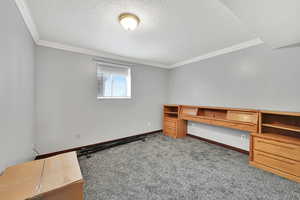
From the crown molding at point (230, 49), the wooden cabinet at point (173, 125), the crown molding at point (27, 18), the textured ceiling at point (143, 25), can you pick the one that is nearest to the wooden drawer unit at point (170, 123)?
the wooden cabinet at point (173, 125)

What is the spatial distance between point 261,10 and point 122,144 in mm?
3526

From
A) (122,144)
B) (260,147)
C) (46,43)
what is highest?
(46,43)

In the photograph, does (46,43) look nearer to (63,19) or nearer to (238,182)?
(63,19)

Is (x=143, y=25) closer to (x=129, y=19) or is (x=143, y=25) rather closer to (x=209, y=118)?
(x=129, y=19)

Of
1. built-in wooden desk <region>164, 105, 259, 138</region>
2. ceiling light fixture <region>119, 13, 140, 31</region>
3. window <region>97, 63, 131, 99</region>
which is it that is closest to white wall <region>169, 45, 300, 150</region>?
built-in wooden desk <region>164, 105, 259, 138</region>

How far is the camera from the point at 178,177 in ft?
5.98

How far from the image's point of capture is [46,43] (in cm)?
240

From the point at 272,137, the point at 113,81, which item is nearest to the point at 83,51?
the point at 113,81

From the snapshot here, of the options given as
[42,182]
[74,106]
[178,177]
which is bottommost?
[178,177]

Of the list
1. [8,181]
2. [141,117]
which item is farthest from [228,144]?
[8,181]

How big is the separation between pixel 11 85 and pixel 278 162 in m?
3.85

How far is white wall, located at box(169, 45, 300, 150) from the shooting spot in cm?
208

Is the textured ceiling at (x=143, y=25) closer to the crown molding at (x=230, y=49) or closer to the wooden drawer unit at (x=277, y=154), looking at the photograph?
the crown molding at (x=230, y=49)

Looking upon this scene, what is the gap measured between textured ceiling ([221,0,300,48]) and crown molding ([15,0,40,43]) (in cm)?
241
